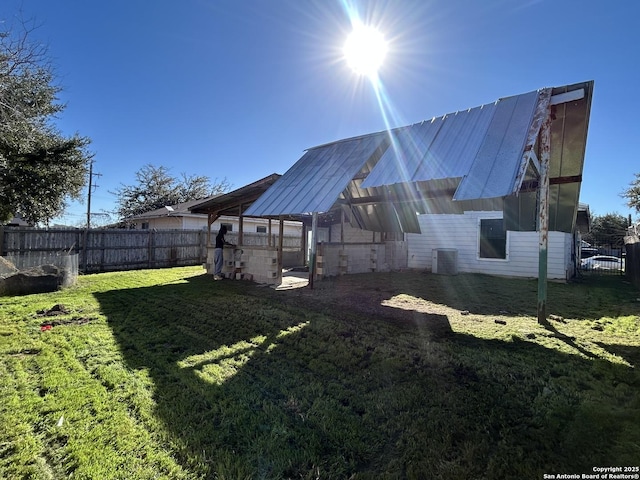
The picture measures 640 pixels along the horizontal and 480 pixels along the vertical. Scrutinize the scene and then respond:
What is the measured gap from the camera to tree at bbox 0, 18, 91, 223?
1022cm

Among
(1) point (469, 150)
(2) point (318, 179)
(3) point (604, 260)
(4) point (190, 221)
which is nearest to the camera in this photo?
(1) point (469, 150)

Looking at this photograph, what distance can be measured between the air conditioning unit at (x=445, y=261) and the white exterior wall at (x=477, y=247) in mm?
543

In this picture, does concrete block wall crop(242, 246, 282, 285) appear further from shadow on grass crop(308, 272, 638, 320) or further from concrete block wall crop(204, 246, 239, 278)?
shadow on grass crop(308, 272, 638, 320)

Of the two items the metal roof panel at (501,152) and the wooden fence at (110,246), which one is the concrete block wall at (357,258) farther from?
the wooden fence at (110,246)

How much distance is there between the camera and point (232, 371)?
10.9 feet

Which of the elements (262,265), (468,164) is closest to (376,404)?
(468,164)

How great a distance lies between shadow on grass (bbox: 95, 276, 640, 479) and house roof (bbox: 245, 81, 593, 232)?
93.9 inches

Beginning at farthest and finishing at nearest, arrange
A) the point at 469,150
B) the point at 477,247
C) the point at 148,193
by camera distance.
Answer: the point at 148,193 < the point at 477,247 < the point at 469,150

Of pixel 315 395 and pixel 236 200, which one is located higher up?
pixel 236 200

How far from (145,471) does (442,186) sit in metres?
7.38

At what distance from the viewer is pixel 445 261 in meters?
12.2

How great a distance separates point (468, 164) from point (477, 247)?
7964mm

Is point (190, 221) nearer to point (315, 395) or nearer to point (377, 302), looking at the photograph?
point (377, 302)

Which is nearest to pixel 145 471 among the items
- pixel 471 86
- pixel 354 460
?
pixel 354 460
